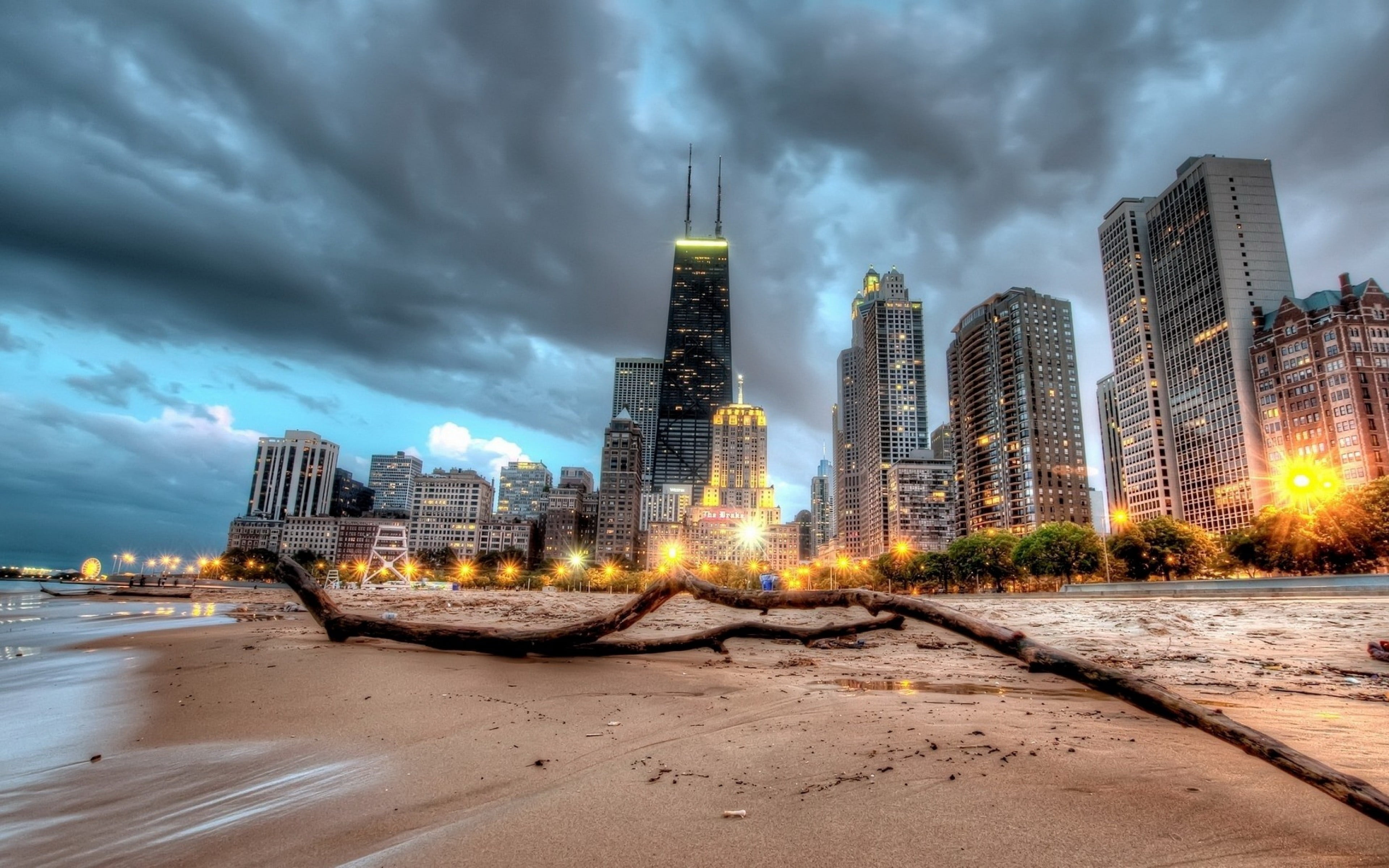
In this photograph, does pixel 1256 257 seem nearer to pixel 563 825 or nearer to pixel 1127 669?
pixel 1127 669

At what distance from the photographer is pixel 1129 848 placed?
2.92 metres

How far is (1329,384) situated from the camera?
123 metres

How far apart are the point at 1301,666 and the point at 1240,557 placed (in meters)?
63.6

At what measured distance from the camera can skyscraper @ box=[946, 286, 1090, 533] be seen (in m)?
175

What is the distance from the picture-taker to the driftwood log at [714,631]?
783 cm

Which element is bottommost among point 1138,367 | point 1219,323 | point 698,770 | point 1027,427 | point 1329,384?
point 698,770

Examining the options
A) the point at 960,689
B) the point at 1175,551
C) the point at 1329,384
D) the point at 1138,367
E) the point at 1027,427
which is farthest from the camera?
the point at 1027,427

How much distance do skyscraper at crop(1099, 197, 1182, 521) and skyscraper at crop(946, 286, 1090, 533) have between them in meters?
13.1

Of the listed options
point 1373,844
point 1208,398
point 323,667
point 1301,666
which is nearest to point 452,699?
point 323,667

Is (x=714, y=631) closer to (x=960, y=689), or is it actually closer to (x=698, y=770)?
(x=960, y=689)

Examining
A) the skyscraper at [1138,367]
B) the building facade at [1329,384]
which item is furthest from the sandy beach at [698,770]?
the skyscraper at [1138,367]

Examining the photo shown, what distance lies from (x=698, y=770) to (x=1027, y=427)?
201 metres

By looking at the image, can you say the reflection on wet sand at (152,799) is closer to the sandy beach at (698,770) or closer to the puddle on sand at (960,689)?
the sandy beach at (698,770)

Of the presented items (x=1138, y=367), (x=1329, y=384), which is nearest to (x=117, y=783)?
(x=1329, y=384)
